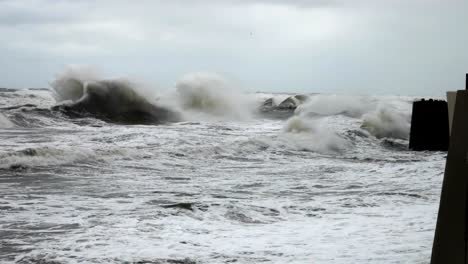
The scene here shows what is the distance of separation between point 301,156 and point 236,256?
8.31m

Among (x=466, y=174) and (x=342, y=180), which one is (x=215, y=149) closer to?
(x=342, y=180)

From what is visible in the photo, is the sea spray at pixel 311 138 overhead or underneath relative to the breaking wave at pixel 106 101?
underneath

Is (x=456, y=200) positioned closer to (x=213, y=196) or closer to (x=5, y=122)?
(x=213, y=196)

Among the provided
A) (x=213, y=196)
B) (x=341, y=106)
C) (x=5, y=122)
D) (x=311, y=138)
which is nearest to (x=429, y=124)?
(x=311, y=138)

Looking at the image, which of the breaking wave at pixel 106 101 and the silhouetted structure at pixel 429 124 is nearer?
the silhouetted structure at pixel 429 124

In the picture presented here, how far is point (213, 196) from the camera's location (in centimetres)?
684

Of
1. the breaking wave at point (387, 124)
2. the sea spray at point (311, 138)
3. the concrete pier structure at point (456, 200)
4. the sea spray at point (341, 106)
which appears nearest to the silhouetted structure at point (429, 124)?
the sea spray at point (311, 138)

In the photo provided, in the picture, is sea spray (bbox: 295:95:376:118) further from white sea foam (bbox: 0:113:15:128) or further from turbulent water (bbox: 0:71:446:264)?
white sea foam (bbox: 0:113:15:128)

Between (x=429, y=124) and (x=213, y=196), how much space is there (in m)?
8.59

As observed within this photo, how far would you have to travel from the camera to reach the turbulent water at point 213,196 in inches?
171

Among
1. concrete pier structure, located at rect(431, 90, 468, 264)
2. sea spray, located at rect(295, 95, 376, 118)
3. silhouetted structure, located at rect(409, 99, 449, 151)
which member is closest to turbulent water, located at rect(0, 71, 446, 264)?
silhouetted structure, located at rect(409, 99, 449, 151)

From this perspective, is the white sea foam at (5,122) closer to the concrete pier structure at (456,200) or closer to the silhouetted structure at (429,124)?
the silhouetted structure at (429,124)

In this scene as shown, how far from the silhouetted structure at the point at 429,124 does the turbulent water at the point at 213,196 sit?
1.84 ft

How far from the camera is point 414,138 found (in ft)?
46.7
